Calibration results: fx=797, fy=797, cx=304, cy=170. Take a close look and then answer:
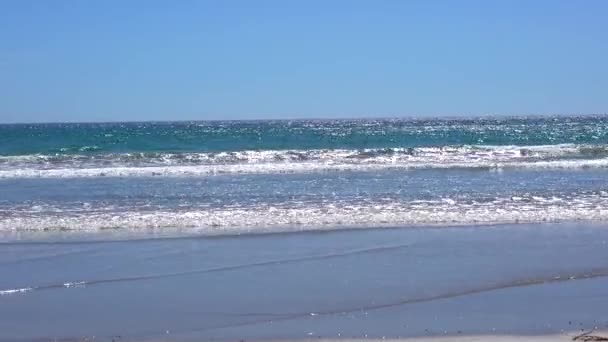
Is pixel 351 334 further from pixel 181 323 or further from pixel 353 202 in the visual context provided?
pixel 353 202

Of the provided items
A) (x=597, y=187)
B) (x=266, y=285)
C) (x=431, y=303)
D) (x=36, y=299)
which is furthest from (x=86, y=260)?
(x=597, y=187)

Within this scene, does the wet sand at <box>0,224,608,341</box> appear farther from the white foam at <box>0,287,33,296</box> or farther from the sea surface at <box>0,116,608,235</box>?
the sea surface at <box>0,116,608,235</box>

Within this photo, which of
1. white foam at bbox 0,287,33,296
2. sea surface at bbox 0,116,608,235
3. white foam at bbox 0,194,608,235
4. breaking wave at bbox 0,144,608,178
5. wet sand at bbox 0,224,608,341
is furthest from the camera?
breaking wave at bbox 0,144,608,178

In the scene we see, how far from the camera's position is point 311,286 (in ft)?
29.8

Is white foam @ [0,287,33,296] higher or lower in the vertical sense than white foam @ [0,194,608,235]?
lower

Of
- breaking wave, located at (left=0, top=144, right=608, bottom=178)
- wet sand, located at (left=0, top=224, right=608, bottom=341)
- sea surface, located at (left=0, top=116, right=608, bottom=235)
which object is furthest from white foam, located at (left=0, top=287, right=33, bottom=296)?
breaking wave, located at (left=0, top=144, right=608, bottom=178)

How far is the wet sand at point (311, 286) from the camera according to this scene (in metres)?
7.38

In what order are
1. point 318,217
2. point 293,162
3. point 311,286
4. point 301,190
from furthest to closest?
point 293,162 → point 301,190 → point 318,217 → point 311,286

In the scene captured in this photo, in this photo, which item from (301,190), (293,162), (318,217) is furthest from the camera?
(293,162)

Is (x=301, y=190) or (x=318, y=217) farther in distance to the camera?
(x=301, y=190)

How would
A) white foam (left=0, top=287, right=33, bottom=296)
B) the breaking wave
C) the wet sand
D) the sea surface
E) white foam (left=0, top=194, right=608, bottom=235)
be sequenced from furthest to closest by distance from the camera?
the breaking wave, the sea surface, white foam (left=0, top=194, right=608, bottom=235), white foam (left=0, top=287, right=33, bottom=296), the wet sand

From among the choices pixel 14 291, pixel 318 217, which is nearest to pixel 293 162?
pixel 318 217

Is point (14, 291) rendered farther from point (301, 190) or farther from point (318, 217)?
point (301, 190)

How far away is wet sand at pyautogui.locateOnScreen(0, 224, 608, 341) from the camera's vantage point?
7.38 m
